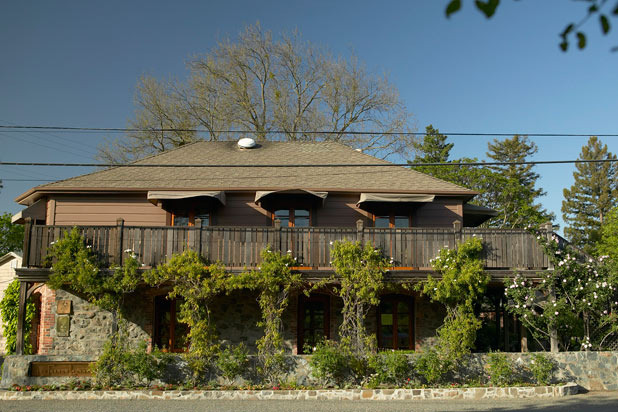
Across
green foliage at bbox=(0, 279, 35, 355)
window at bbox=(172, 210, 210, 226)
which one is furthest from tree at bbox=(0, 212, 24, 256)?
window at bbox=(172, 210, 210, 226)

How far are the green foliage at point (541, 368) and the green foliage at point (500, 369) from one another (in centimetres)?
49

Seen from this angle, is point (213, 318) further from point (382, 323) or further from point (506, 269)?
point (506, 269)

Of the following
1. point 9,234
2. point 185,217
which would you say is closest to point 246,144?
point 185,217

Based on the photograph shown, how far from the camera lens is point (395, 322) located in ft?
59.1

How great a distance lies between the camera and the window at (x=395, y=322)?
17.9 meters

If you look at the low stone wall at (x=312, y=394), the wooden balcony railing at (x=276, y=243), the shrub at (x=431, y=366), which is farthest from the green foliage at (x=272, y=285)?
the shrub at (x=431, y=366)

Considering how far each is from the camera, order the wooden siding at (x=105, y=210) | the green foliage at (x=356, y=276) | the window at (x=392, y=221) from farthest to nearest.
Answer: the window at (x=392, y=221)
the wooden siding at (x=105, y=210)
the green foliage at (x=356, y=276)

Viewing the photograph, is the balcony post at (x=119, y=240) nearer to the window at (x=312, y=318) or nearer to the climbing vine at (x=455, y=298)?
the window at (x=312, y=318)

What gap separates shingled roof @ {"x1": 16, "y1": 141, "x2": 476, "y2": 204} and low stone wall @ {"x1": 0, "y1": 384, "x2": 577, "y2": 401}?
20.3 feet

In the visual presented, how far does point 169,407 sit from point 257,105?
23.1 m

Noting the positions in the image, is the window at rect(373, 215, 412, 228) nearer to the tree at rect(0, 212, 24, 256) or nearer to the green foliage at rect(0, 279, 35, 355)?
the green foliage at rect(0, 279, 35, 355)

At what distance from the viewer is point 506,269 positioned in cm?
1585

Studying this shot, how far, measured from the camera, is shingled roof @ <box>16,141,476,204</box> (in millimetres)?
18391

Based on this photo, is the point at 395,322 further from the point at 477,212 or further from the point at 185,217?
the point at 185,217
